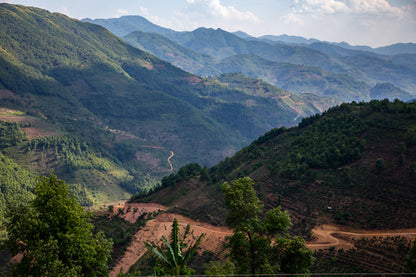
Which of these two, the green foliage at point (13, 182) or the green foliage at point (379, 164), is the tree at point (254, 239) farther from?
the green foliage at point (13, 182)

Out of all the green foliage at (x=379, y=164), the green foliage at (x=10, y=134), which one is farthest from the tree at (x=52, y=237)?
the green foliage at (x=10, y=134)

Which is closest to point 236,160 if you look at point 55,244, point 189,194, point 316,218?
point 189,194

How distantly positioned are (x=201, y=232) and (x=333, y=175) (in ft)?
89.6

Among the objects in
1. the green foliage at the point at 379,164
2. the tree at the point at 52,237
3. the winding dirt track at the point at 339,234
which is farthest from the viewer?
the green foliage at the point at 379,164

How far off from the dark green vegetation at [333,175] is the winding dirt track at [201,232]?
160cm

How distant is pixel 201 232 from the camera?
52781 millimetres

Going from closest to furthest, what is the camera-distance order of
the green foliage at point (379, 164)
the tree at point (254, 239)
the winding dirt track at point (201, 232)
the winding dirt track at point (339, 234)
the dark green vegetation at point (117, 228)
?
the tree at point (254, 239) → the winding dirt track at point (339, 234) → the winding dirt track at point (201, 232) → the green foliage at point (379, 164) → the dark green vegetation at point (117, 228)

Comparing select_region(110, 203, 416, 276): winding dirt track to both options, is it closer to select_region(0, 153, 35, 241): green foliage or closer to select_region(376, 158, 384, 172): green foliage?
select_region(376, 158, 384, 172): green foliage

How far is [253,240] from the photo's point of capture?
904 inches

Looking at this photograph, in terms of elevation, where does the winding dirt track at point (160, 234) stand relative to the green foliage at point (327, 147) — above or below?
below

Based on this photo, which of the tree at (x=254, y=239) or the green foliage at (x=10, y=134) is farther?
the green foliage at (x=10, y=134)

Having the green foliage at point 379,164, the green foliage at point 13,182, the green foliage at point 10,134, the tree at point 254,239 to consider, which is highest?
the green foliage at point 379,164

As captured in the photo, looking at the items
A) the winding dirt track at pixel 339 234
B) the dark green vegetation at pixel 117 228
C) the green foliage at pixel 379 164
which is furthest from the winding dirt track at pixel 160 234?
the green foliage at pixel 379 164

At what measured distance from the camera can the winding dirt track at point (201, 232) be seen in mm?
40469
